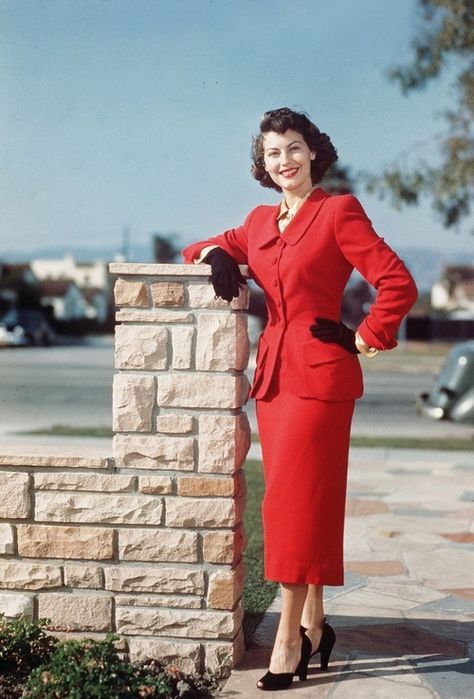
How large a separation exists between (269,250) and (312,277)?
0.21m

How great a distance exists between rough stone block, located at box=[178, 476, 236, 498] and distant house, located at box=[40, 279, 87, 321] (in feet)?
192

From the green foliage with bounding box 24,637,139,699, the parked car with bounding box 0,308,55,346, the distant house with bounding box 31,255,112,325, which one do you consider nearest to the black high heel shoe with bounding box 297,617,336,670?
the green foliage with bounding box 24,637,139,699

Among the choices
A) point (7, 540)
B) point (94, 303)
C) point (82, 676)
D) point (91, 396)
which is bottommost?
point (94, 303)

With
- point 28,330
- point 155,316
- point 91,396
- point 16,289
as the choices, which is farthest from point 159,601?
point 16,289

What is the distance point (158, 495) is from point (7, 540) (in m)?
0.61

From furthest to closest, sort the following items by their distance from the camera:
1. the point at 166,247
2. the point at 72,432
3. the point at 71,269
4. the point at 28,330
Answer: the point at 71,269, the point at 166,247, the point at 28,330, the point at 72,432

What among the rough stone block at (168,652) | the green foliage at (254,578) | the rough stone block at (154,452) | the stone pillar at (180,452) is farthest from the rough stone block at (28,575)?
the green foliage at (254,578)

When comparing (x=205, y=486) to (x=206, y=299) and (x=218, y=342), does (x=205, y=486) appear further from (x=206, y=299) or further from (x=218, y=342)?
(x=206, y=299)

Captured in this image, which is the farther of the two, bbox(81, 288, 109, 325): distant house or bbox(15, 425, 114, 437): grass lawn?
bbox(81, 288, 109, 325): distant house

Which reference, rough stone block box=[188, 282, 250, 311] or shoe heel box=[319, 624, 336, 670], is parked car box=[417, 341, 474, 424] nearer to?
shoe heel box=[319, 624, 336, 670]

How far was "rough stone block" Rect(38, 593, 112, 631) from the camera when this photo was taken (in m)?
3.56

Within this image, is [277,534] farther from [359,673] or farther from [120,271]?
[120,271]

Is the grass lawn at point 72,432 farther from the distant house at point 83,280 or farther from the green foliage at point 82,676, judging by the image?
the distant house at point 83,280

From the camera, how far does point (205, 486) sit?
346 centimetres
